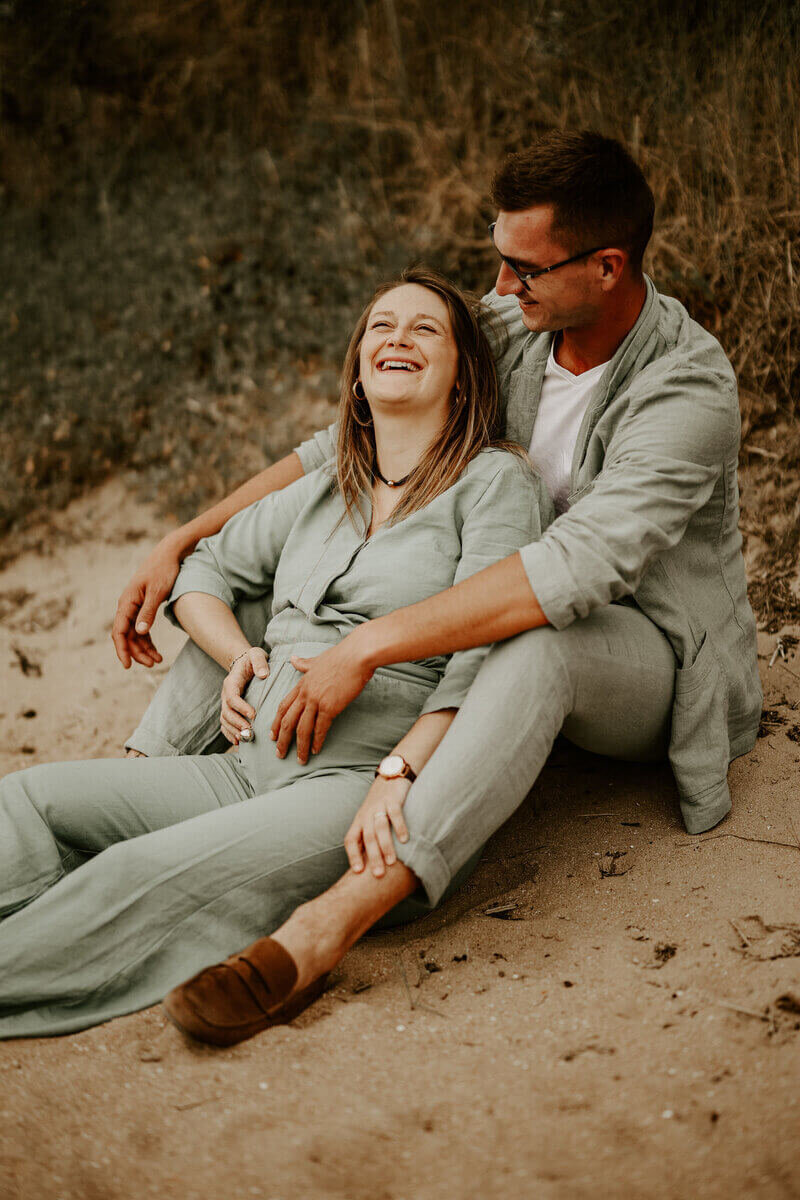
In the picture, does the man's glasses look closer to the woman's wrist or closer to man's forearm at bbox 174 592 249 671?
the woman's wrist

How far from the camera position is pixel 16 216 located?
5816 mm

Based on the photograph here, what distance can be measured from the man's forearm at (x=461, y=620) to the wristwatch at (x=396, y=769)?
20 cm

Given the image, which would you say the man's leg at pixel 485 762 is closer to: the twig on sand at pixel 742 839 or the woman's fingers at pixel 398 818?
the woman's fingers at pixel 398 818

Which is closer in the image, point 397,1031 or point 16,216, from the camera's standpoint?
point 397,1031

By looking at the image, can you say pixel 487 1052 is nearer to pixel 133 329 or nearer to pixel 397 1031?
pixel 397 1031

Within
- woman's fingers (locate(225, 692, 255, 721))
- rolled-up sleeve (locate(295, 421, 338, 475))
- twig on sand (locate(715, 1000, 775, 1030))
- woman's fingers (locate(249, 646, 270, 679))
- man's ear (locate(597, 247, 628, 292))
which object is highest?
man's ear (locate(597, 247, 628, 292))

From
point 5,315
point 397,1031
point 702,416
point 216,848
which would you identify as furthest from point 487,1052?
point 5,315

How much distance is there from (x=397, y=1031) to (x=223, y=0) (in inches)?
224

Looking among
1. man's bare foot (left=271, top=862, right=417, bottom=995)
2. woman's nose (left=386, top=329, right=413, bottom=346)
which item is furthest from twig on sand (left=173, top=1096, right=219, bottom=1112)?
woman's nose (left=386, top=329, right=413, bottom=346)

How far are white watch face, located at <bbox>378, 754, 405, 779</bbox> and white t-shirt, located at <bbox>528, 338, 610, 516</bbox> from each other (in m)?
0.92

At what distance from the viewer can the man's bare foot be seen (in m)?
1.99

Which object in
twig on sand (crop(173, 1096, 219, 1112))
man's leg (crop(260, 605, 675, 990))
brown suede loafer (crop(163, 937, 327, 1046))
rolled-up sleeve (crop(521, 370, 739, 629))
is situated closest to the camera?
twig on sand (crop(173, 1096, 219, 1112))

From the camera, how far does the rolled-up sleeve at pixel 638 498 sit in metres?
2.15

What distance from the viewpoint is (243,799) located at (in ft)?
8.13
